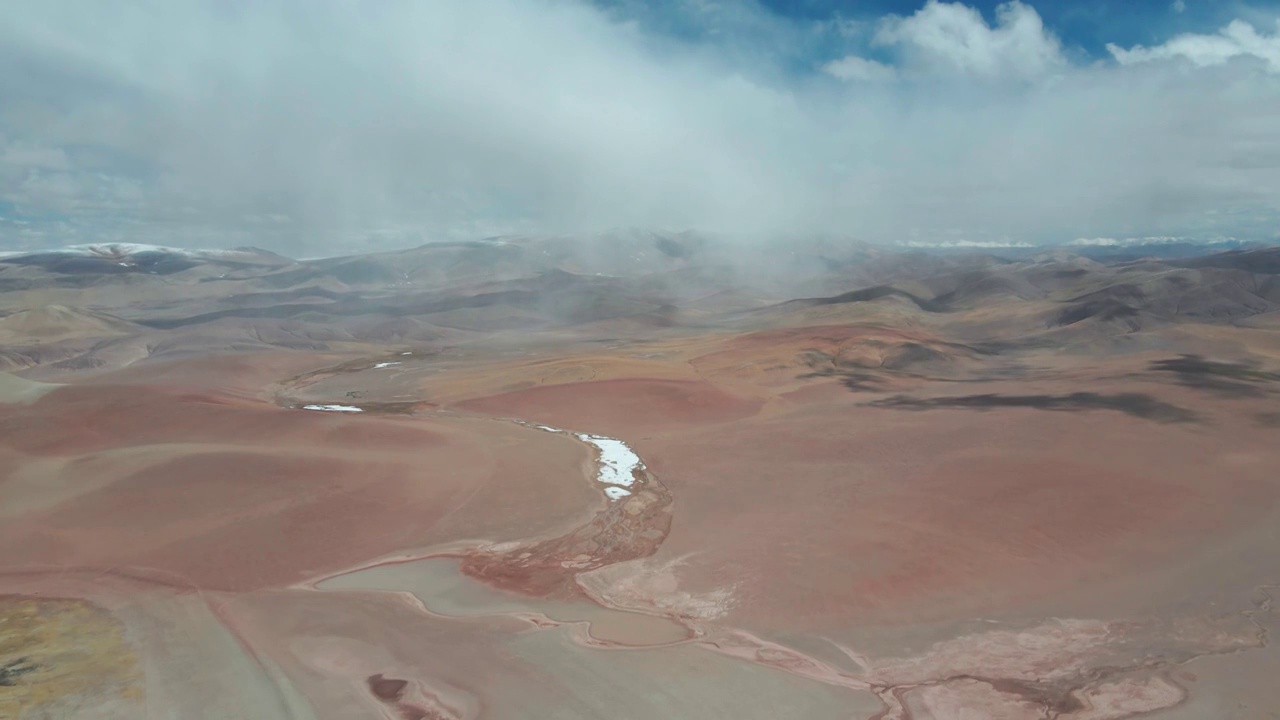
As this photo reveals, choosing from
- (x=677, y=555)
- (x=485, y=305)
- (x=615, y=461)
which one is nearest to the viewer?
(x=677, y=555)

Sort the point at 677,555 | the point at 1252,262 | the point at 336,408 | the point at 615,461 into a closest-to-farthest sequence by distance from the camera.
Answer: the point at 677,555 → the point at 615,461 → the point at 336,408 → the point at 1252,262

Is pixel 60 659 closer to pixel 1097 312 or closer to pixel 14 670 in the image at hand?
pixel 14 670

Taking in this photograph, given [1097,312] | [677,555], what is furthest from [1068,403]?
[1097,312]

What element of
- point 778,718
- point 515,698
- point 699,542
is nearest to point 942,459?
point 699,542

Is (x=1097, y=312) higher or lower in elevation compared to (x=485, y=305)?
higher

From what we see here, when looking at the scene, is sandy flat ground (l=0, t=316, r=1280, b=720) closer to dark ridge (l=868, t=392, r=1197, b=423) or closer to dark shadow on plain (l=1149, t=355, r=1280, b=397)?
dark ridge (l=868, t=392, r=1197, b=423)

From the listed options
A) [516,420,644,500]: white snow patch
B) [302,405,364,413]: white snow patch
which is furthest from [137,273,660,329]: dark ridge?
[516,420,644,500]: white snow patch

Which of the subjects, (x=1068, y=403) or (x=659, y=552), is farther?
(x=1068, y=403)
